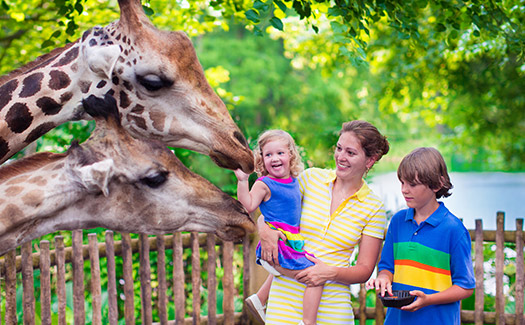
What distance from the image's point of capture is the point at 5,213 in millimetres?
1626

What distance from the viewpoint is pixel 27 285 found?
151 inches

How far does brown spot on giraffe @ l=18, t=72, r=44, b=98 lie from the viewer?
2.13 meters

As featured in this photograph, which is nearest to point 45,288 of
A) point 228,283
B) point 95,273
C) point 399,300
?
point 95,273

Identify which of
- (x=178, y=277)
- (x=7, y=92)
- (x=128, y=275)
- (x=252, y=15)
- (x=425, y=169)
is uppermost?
(x=252, y=15)

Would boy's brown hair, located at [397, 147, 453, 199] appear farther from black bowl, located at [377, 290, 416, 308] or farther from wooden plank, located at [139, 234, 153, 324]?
wooden plank, located at [139, 234, 153, 324]

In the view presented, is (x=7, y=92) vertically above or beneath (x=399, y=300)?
above

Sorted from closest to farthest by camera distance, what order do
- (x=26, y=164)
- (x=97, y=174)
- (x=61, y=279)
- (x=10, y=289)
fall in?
(x=97, y=174), (x=26, y=164), (x=10, y=289), (x=61, y=279)

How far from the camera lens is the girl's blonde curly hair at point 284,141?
2.66m

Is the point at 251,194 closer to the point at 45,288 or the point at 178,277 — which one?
the point at 178,277

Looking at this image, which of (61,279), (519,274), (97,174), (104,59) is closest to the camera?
(97,174)

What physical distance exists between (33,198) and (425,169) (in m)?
1.68

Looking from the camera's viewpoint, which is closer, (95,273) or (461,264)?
(461,264)

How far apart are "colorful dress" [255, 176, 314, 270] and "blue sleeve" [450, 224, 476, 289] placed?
0.67m

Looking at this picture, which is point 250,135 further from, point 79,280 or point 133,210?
point 133,210
